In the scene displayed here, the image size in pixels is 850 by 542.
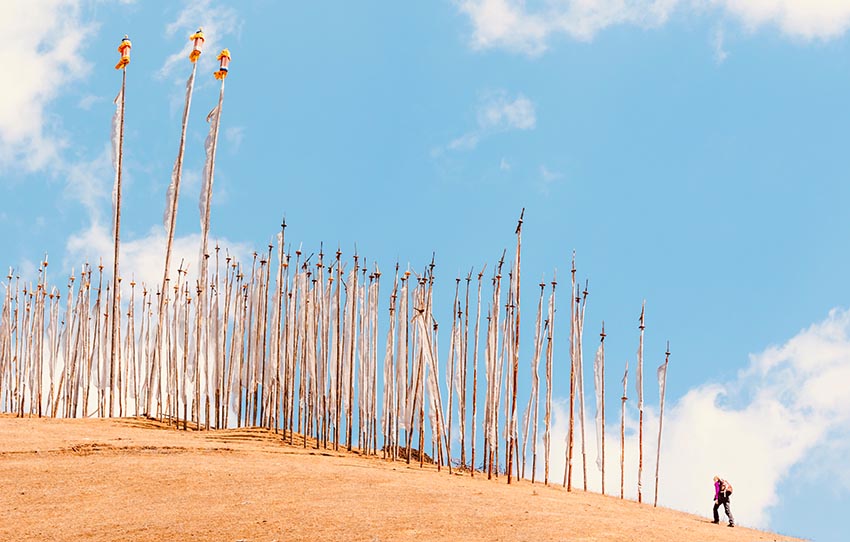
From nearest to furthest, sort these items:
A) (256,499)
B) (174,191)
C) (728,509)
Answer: (256,499)
(728,509)
(174,191)

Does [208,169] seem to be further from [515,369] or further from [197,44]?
[515,369]

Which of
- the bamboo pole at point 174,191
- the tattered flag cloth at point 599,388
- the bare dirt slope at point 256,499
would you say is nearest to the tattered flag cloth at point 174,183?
the bamboo pole at point 174,191

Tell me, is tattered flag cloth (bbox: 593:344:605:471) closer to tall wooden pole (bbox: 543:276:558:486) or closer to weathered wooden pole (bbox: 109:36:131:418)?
tall wooden pole (bbox: 543:276:558:486)

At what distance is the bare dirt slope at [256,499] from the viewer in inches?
525

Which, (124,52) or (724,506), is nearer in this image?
(724,506)

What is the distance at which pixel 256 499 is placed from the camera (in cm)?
1502

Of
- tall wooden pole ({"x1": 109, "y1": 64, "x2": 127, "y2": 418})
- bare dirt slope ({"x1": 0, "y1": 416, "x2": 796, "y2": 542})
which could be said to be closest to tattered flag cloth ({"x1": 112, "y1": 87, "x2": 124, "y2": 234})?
tall wooden pole ({"x1": 109, "y1": 64, "x2": 127, "y2": 418})

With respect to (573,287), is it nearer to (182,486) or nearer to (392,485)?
(392,485)

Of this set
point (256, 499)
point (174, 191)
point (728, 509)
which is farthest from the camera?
point (174, 191)

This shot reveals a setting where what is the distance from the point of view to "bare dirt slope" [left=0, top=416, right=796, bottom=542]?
13328 mm

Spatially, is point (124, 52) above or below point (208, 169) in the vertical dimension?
above

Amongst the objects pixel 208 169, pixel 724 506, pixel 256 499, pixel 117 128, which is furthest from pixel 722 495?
pixel 117 128

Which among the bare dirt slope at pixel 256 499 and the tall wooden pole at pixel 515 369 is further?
the tall wooden pole at pixel 515 369

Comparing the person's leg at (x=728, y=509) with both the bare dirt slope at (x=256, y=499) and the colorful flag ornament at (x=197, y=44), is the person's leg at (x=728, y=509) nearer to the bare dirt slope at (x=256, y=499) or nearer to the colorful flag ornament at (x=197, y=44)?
the bare dirt slope at (x=256, y=499)
